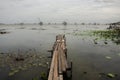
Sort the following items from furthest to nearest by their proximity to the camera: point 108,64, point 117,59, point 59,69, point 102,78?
point 117,59 < point 108,64 < point 102,78 < point 59,69

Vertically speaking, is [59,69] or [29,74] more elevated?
[59,69]

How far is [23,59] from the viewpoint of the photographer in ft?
62.0

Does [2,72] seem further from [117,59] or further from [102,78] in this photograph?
[117,59]

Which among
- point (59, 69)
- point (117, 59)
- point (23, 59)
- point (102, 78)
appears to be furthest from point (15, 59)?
point (117, 59)

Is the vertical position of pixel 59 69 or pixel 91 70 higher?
pixel 59 69

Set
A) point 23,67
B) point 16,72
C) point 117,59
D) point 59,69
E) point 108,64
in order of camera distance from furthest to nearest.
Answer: point 117,59, point 108,64, point 23,67, point 16,72, point 59,69

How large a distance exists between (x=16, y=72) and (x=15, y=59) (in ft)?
13.8

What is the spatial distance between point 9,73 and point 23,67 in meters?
1.81

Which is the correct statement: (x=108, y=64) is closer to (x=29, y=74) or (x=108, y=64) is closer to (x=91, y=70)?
(x=91, y=70)

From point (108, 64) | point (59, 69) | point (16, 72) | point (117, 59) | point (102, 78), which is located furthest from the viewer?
point (117, 59)

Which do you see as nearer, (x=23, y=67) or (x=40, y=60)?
(x=23, y=67)

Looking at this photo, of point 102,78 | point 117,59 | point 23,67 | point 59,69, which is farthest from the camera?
point 117,59

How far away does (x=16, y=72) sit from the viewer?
14.9 m

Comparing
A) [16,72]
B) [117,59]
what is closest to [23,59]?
[16,72]
